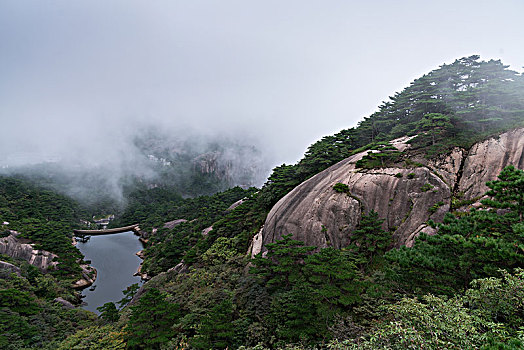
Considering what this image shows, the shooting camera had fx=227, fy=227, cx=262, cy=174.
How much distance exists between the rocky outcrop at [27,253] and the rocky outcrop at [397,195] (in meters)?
33.5

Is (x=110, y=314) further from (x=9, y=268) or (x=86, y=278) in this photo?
(x=86, y=278)

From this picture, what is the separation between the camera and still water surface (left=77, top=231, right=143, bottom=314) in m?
31.4

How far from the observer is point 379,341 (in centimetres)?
529

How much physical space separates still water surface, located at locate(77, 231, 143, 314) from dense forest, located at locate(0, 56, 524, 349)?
4922 millimetres

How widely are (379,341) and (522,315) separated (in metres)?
3.43

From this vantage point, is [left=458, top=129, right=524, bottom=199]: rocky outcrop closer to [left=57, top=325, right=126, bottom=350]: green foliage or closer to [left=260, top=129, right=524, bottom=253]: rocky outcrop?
[left=260, top=129, right=524, bottom=253]: rocky outcrop

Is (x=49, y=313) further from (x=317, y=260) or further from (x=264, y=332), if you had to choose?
(x=317, y=260)

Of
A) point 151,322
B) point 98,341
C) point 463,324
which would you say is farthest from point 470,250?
point 98,341

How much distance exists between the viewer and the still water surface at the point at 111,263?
103 feet

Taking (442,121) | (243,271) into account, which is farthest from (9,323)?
(442,121)

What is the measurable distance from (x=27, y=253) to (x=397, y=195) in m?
45.6

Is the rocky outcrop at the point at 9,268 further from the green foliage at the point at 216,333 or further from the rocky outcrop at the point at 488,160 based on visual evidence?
the rocky outcrop at the point at 488,160

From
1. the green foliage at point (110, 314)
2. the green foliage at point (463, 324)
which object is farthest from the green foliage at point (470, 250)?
the green foliage at point (110, 314)

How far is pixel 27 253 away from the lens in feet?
103
